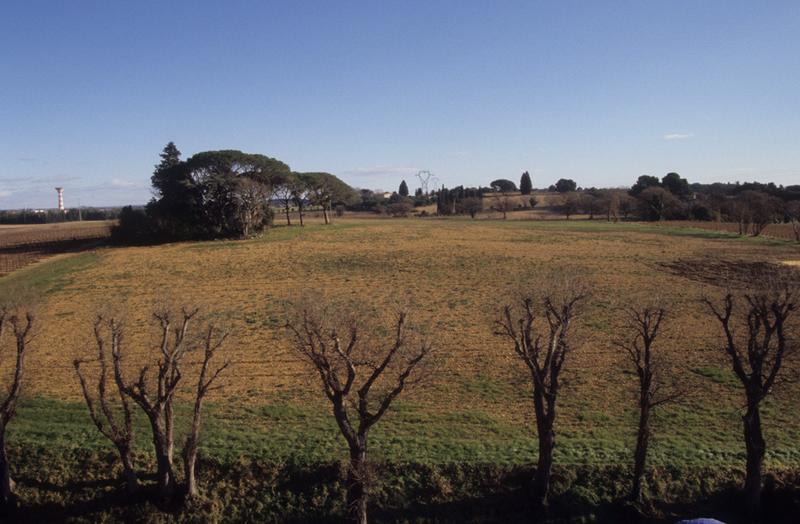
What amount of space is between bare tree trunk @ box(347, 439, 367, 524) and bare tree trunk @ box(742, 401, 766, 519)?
370 inches

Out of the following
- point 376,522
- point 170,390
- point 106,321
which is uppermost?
point 106,321

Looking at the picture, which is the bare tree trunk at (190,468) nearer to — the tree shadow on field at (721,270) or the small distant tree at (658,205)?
the tree shadow on field at (721,270)

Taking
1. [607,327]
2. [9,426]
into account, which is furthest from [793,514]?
[9,426]

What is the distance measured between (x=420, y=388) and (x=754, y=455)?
10.4 m

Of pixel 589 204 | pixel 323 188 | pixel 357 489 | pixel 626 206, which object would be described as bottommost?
pixel 357 489

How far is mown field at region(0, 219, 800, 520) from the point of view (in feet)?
50.9

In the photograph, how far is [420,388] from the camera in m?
20.2

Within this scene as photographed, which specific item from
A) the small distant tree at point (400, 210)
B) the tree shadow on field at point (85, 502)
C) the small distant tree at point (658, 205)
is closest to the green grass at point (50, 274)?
the tree shadow on field at point (85, 502)

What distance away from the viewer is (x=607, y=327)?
26.5 metres

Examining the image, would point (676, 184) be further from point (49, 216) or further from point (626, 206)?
point (49, 216)

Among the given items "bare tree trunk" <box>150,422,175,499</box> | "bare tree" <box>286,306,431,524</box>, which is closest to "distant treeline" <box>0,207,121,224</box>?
"bare tree trunk" <box>150,422,175,499</box>

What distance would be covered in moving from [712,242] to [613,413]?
41.8m

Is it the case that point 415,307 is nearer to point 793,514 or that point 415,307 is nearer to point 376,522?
point 376,522

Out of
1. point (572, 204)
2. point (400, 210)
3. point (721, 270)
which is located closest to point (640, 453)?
point (721, 270)
